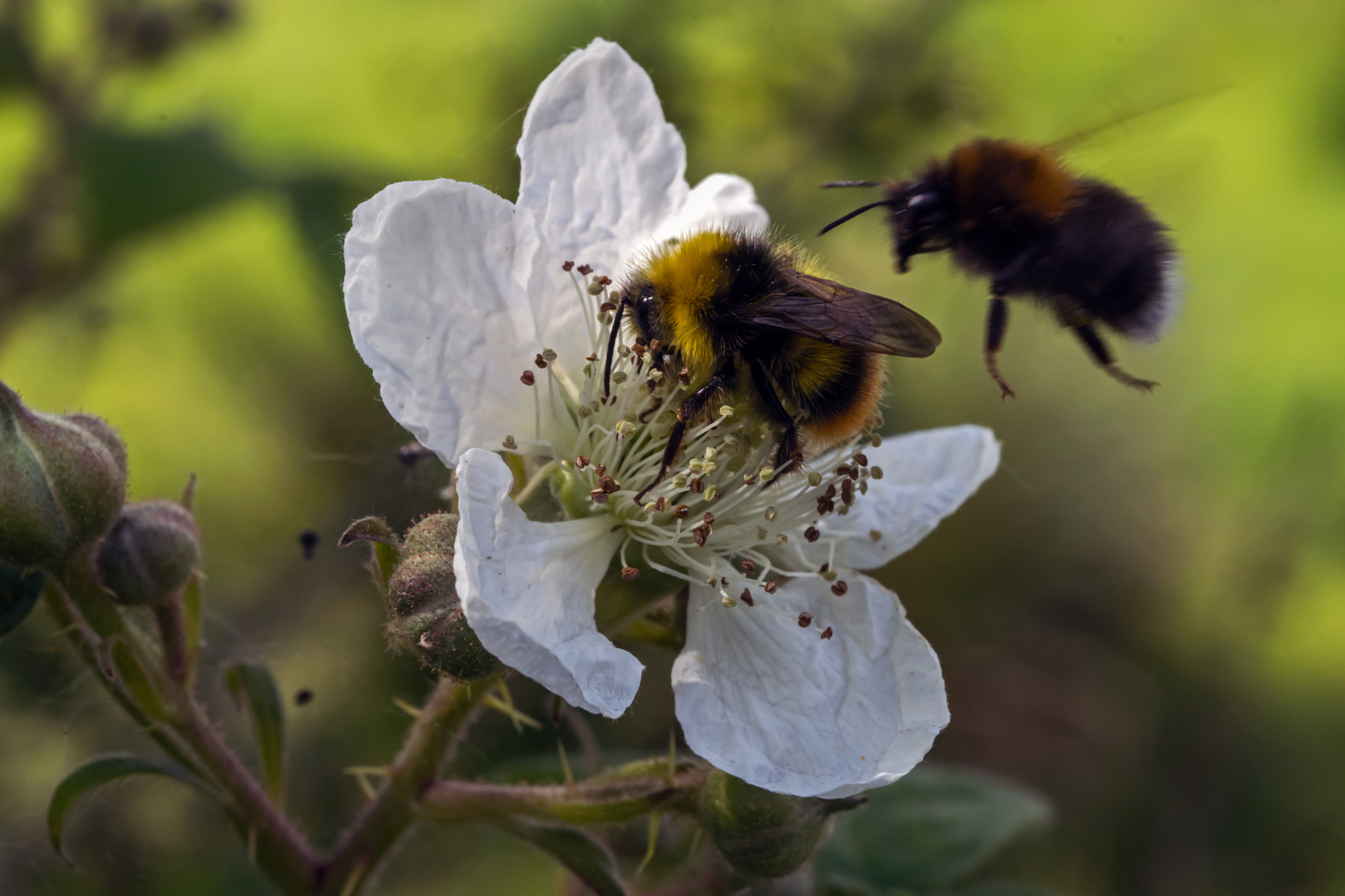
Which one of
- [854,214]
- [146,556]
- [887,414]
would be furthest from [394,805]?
[887,414]

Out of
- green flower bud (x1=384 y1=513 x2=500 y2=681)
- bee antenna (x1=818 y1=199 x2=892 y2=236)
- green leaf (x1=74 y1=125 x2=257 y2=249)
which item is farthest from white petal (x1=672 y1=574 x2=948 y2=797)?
green leaf (x1=74 y1=125 x2=257 y2=249)

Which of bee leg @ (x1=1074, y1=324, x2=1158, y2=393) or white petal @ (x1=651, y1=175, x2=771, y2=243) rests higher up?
white petal @ (x1=651, y1=175, x2=771, y2=243)

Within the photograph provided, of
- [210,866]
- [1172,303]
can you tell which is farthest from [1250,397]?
[210,866]

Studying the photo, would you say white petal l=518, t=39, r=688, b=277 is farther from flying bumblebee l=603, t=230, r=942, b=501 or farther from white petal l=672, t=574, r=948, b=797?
white petal l=672, t=574, r=948, b=797

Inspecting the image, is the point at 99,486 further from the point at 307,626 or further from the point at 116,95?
the point at 116,95

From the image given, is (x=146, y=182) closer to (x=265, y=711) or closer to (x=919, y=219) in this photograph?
(x=265, y=711)
